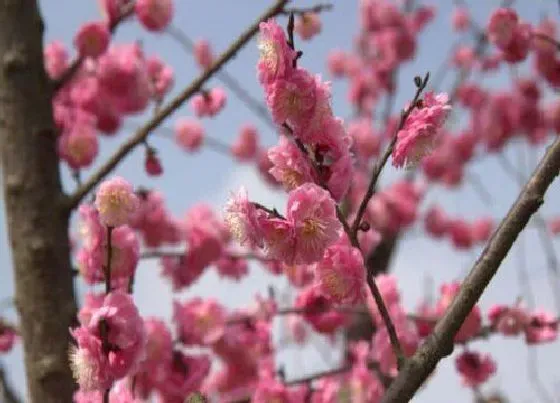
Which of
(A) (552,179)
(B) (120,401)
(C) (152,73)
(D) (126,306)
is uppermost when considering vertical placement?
(C) (152,73)

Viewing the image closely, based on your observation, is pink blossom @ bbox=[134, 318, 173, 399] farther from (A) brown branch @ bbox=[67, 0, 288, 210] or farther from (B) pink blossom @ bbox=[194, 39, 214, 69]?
(B) pink blossom @ bbox=[194, 39, 214, 69]

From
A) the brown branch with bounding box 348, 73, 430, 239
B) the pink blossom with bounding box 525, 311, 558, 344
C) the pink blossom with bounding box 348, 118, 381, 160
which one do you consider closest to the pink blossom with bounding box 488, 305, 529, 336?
the pink blossom with bounding box 525, 311, 558, 344

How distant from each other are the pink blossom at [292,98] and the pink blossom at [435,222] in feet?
18.9

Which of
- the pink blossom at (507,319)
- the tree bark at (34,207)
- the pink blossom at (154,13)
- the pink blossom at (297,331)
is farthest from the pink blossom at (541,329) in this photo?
the pink blossom at (297,331)

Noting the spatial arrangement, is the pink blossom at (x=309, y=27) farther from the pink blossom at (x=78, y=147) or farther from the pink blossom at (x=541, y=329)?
the pink blossom at (x=541, y=329)

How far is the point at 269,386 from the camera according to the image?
2080 mm

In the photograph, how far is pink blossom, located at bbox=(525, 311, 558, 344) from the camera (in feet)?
7.16

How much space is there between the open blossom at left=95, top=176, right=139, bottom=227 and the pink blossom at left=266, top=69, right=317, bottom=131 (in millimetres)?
350

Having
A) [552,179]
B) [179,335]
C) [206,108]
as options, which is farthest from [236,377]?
[552,179]

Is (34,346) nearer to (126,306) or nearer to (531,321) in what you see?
(126,306)

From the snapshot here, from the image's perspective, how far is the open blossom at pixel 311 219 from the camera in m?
0.98

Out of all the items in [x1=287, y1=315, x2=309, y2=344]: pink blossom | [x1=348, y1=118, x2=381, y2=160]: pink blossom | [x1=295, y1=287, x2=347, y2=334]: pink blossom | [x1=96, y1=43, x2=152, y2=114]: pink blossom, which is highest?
[x1=348, y1=118, x2=381, y2=160]: pink blossom

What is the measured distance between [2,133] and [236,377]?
4.76 ft

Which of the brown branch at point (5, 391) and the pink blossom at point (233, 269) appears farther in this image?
the pink blossom at point (233, 269)
